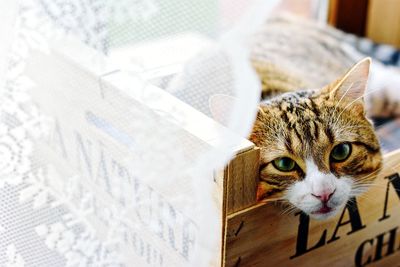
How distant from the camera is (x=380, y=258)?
1149mm

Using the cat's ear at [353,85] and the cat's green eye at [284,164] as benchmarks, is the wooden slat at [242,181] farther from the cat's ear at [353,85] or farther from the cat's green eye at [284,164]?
the cat's ear at [353,85]

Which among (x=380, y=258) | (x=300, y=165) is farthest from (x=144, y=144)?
(x=380, y=258)

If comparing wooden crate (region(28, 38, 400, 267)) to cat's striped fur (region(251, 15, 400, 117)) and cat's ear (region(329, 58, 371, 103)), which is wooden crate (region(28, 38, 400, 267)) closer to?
cat's ear (region(329, 58, 371, 103))

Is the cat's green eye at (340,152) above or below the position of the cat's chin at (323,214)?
above

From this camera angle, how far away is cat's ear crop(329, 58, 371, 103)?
3.16 feet

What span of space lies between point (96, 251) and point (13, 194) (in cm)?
15

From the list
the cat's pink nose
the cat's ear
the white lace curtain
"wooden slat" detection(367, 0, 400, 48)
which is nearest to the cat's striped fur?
"wooden slat" detection(367, 0, 400, 48)

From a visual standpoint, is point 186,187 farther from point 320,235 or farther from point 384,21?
point 384,21

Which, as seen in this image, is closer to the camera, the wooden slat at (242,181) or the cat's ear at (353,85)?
the wooden slat at (242,181)

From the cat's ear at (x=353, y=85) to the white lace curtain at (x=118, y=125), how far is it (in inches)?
9.9

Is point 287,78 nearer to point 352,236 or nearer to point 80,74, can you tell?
point 352,236

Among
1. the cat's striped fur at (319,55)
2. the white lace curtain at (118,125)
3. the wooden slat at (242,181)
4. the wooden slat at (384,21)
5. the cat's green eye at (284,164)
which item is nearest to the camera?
the white lace curtain at (118,125)

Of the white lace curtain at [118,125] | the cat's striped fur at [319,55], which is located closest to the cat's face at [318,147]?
the white lace curtain at [118,125]

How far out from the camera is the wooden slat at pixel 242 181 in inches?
32.8
